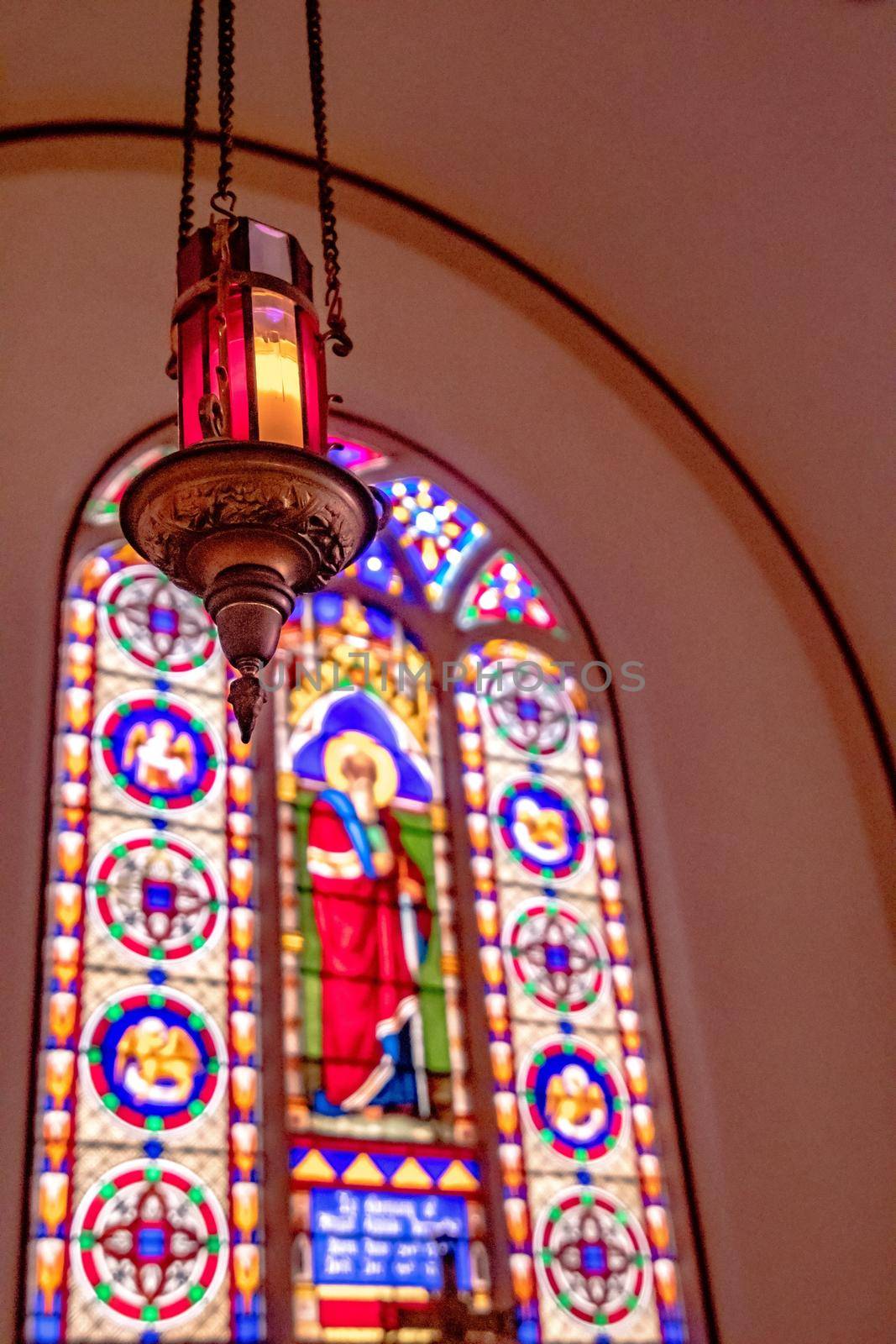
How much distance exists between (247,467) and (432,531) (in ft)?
12.3

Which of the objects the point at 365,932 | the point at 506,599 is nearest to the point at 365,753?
the point at 365,932

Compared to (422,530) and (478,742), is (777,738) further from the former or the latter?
(422,530)

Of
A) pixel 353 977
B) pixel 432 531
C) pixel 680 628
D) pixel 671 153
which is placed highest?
pixel 671 153

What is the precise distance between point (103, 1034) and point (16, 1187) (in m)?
0.60

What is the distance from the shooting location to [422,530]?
254 inches

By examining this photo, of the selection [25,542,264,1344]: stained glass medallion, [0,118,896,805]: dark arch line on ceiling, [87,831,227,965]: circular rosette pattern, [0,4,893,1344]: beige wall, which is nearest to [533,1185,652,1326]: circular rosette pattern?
[0,4,893,1344]: beige wall

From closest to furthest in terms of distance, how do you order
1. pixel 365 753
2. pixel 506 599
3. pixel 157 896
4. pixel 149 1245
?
pixel 149 1245, pixel 157 896, pixel 365 753, pixel 506 599

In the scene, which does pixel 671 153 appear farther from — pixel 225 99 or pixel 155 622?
pixel 225 99

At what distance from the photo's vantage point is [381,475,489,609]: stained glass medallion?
639 cm

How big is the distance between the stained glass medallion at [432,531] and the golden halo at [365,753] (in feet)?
2.39

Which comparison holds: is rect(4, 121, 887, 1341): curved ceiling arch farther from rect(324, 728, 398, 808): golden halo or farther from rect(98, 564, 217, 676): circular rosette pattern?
rect(324, 728, 398, 808): golden halo

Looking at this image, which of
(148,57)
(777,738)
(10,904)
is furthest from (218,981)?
(148,57)

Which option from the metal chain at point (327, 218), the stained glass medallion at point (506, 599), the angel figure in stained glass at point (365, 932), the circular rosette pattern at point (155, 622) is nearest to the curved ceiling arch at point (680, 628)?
the stained glass medallion at point (506, 599)

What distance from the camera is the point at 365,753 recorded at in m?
5.88
